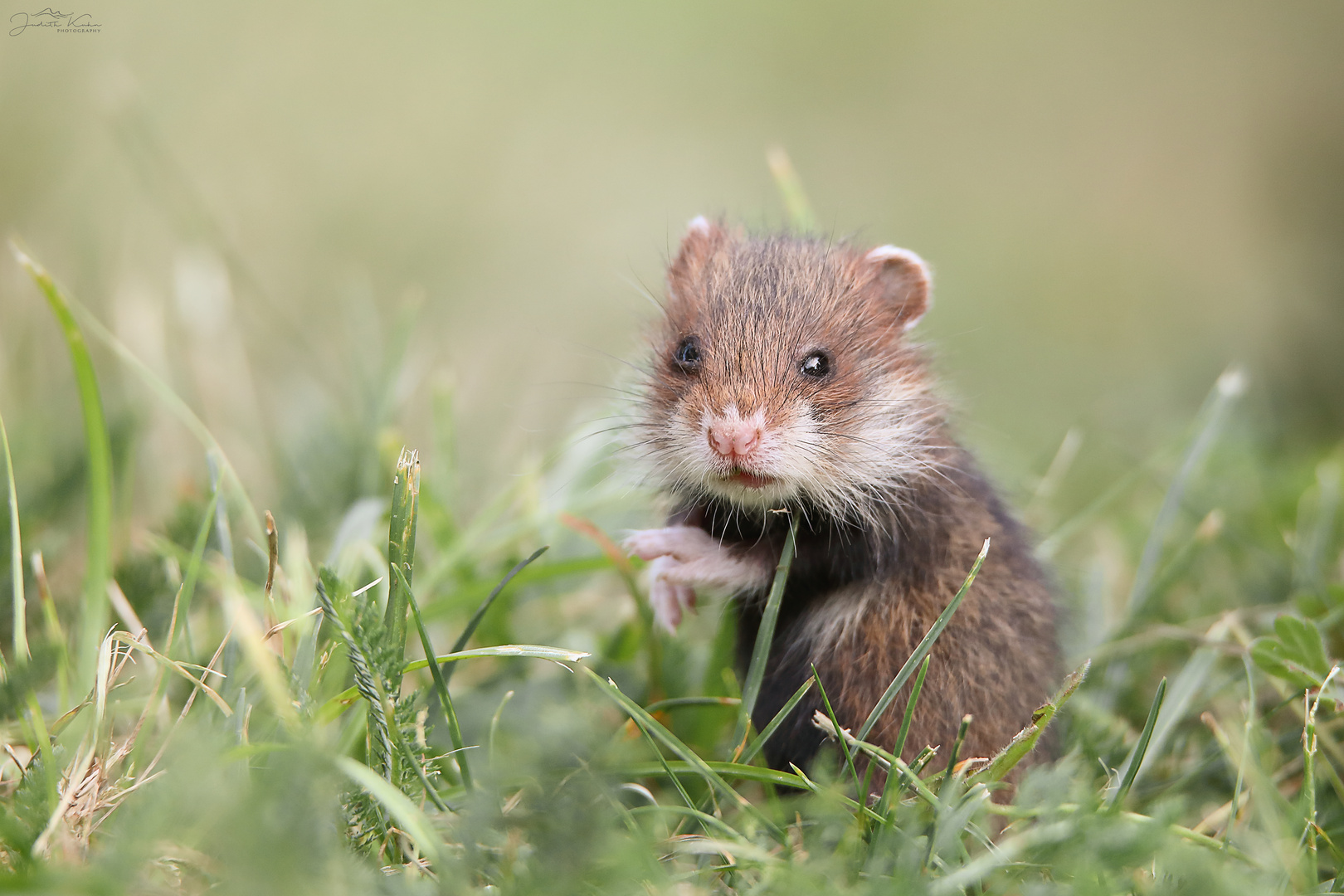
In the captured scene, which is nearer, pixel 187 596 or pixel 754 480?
pixel 187 596

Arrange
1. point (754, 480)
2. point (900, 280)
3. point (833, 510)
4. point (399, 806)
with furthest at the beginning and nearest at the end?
point (900, 280)
point (833, 510)
point (754, 480)
point (399, 806)

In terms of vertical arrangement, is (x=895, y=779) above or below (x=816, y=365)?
below

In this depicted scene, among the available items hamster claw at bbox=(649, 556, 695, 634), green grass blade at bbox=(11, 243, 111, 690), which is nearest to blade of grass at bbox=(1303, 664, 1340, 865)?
hamster claw at bbox=(649, 556, 695, 634)

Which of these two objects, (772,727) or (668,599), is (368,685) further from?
(668,599)

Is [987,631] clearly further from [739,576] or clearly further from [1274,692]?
[1274,692]

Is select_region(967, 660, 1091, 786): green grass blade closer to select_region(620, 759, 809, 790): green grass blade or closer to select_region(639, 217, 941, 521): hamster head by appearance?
select_region(620, 759, 809, 790): green grass blade

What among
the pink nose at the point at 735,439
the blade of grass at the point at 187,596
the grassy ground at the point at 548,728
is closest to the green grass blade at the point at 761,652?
the grassy ground at the point at 548,728
